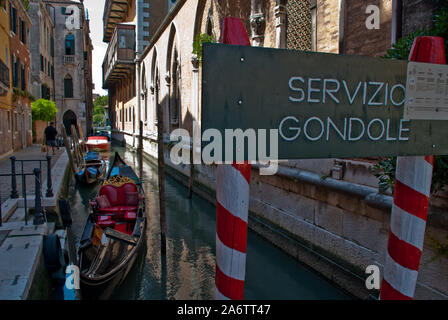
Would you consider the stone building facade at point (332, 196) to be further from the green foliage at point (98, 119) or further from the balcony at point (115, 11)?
the green foliage at point (98, 119)

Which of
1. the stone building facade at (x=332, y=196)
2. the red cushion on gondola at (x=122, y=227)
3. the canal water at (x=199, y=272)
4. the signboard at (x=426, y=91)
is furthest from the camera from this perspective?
the red cushion on gondola at (x=122, y=227)

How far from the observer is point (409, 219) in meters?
1.73

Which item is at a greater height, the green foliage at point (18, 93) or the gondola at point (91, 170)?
the green foliage at point (18, 93)

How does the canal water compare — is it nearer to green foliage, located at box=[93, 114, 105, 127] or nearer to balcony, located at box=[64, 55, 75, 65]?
balcony, located at box=[64, 55, 75, 65]

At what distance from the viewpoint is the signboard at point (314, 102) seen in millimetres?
1263

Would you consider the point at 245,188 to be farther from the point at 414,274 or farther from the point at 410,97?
the point at 414,274

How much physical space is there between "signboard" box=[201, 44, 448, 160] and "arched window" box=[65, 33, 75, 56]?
3409 centimetres

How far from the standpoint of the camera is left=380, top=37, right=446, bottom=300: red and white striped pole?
171 cm

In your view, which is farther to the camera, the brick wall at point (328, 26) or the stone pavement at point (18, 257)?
the brick wall at point (328, 26)

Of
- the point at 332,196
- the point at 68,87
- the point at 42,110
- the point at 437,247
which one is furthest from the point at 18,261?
the point at 68,87

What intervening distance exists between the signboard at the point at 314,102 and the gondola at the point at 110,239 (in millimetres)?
3662

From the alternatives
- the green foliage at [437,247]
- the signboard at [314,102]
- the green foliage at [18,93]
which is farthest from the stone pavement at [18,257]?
the green foliage at [18,93]
